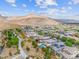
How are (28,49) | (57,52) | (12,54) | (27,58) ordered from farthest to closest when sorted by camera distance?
(28,49)
(57,52)
(12,54)
(27,58)

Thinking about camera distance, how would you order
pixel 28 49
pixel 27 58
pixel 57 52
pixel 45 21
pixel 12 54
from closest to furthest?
1. pixel 27 58
2. pixel 12 54
3. pixel 57 52
4. pixel 28 49
5. pixel 45 21

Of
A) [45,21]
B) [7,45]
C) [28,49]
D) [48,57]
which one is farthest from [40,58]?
[45,21]

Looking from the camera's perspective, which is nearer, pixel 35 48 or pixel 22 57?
pixel 22 57

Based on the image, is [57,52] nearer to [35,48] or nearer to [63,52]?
[63,52]

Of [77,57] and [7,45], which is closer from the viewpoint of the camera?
[77,57]

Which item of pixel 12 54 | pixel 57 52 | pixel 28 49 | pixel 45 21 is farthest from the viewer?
pixel 45 21

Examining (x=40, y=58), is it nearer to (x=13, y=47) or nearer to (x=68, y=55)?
(x=68, y=55)

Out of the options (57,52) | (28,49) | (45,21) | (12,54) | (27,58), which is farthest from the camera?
(45,21)

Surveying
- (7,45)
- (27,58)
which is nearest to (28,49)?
(7,45)
